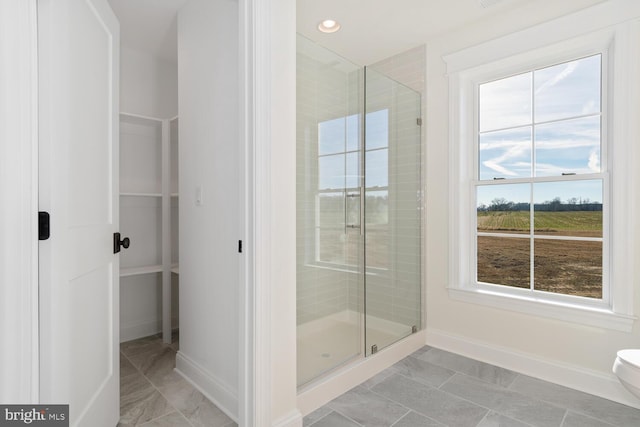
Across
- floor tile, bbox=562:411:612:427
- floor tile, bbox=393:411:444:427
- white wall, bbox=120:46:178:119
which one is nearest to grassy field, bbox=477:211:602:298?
floor tile, bbox=562:411:612:427

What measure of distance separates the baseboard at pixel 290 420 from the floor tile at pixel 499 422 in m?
0.93

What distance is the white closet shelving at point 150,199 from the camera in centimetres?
274

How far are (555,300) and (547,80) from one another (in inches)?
59.7

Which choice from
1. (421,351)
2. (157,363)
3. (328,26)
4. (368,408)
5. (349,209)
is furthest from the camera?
(421,351)

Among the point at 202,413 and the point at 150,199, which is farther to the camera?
the point at 150,199

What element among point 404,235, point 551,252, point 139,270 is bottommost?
point 139,270

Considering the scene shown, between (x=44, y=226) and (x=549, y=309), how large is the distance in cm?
270

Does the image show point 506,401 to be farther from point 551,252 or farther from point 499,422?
point 551,252

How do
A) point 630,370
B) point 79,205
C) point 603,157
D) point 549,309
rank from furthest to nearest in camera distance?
point 549,309 → point 603,157 → point 630,370 → point 79,205

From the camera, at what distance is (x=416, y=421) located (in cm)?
175

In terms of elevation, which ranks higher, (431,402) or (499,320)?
(499,320)

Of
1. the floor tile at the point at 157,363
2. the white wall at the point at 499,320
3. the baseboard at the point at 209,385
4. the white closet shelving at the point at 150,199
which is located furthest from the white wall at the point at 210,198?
the white wall at the point at 499,320

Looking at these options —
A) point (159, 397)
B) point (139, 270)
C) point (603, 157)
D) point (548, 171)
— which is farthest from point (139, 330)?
point (603, 157)

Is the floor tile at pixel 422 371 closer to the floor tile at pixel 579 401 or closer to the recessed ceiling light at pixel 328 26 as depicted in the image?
the floor tile at pixel 579 401
